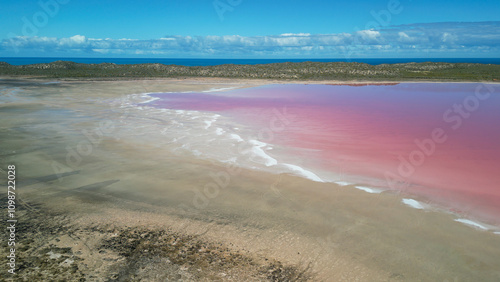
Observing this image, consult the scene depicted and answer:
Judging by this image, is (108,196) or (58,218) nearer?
(58,218)

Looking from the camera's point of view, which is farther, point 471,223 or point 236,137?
point 236,137

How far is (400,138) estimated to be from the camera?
1289 centimetres

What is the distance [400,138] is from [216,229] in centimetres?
941

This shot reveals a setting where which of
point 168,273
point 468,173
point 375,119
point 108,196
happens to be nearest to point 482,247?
point 468,173

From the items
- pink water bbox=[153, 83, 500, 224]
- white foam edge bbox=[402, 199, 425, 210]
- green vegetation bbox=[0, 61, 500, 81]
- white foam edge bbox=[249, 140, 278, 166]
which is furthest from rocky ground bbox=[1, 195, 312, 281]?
green vegetation bbox=[0, 61, 500, 81]

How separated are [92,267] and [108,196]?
2687mm

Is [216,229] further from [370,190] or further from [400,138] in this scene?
[400,138]

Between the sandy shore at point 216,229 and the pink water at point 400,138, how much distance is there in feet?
4.88

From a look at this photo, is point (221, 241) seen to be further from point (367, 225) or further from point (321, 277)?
point (367, 225)

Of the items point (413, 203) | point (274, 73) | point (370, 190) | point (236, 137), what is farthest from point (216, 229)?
point (274, 73)

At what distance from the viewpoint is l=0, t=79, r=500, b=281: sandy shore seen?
16.0ft

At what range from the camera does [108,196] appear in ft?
23.8

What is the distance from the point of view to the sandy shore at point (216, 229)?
4871 millimetres

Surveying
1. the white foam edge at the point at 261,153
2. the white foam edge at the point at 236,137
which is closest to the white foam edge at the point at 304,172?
the white foam edge at the point at 261,153
